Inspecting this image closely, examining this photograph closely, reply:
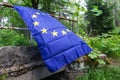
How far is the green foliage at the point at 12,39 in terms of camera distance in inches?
171

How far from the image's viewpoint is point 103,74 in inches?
204

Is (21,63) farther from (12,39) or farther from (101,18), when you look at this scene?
(101,18)

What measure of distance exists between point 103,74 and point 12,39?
2254 millimetres

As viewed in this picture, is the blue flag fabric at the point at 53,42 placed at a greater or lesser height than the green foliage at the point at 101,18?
greater

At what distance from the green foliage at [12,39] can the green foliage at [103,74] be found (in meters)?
1.53

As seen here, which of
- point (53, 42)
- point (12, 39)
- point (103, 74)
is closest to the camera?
point (53, 42)

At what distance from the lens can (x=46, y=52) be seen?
141 inches

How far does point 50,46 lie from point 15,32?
55.9 inches

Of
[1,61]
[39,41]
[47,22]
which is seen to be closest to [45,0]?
[47,22]

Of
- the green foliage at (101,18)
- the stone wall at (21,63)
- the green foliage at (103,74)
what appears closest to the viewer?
the stone wall at (21,63)

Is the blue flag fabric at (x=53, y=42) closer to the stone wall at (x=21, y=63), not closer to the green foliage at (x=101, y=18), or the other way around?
the stone wall at (x=21, y=63)

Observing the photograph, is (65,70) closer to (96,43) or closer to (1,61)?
(96,43)

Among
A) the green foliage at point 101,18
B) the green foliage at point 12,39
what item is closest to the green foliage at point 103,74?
the green foliage at point 12,39

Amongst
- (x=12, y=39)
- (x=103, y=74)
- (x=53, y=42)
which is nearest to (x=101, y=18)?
(x=103, y=74)
